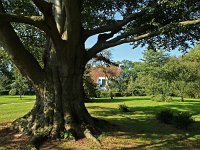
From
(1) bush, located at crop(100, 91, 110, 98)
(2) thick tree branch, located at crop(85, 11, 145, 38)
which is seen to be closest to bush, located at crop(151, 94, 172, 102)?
(1) bush, located at crop(100, 91, 110, 98)

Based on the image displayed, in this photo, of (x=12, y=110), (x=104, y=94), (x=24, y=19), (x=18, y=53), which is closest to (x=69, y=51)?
(x=18, y=53)

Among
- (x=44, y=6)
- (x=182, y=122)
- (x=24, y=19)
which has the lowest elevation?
(x=182, y=122)

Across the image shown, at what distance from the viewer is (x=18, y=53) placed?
12.6 metres

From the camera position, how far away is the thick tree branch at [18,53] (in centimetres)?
1216

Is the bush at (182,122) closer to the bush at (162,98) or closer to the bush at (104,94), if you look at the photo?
the bush at (162,98)

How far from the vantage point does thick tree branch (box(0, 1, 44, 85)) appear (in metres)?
12.2

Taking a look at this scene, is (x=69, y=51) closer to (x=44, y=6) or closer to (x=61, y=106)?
(x=61, y=106)

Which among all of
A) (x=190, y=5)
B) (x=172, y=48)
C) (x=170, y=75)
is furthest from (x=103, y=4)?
(x=170, y=75)

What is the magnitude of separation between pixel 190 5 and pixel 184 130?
6.72 metres

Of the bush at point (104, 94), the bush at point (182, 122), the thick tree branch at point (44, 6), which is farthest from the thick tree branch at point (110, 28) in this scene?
the bush at point (104, 94)

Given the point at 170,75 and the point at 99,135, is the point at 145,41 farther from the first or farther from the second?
the point at 170,75

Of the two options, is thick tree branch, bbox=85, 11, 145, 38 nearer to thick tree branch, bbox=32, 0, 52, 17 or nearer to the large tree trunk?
the large tree trunk

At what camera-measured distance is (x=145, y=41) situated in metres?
16.2

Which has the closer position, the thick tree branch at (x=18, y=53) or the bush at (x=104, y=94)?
the thick tree branch at (x=18, y=53)
